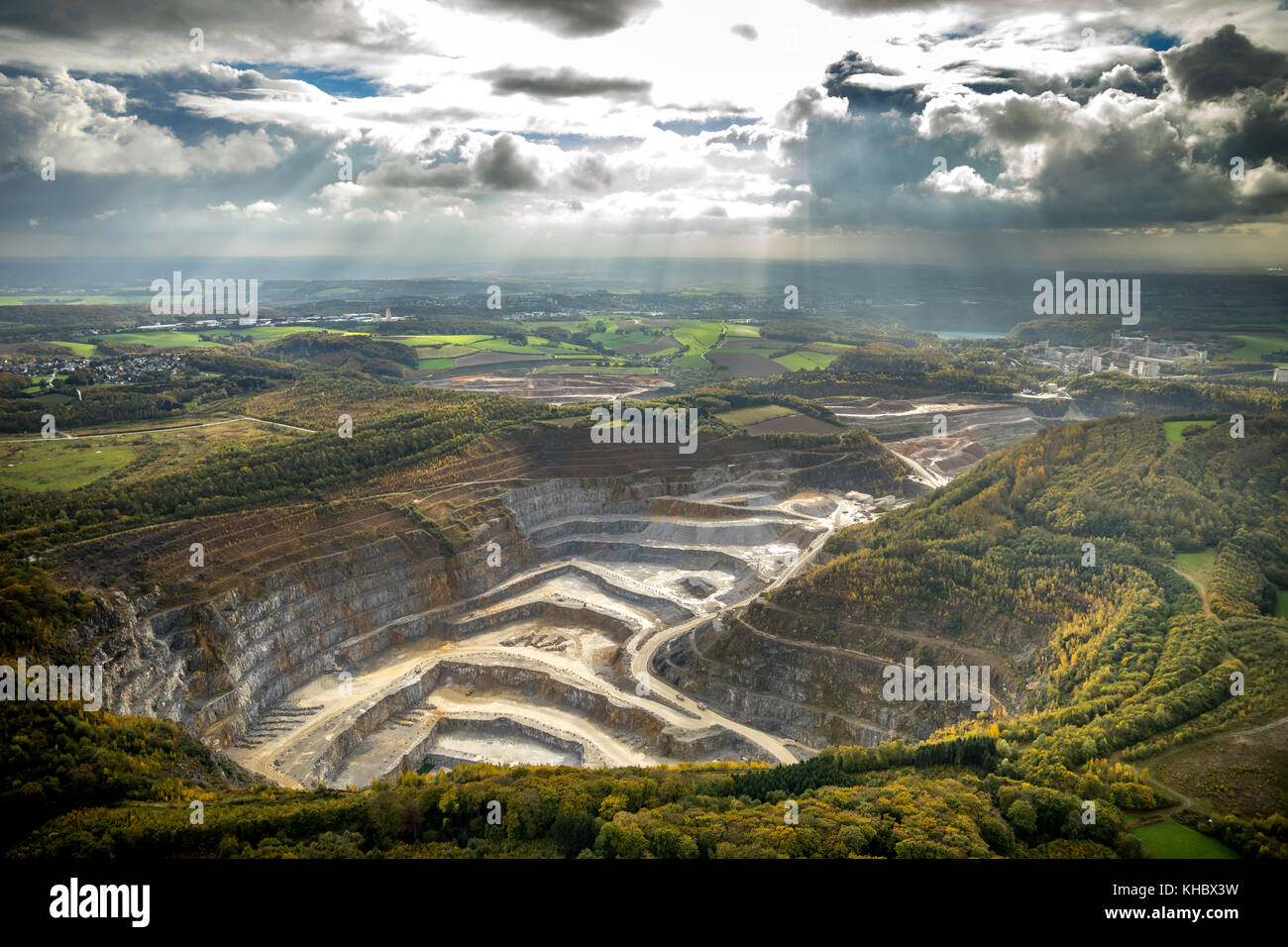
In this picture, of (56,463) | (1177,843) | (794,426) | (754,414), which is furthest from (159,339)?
(1177,843)

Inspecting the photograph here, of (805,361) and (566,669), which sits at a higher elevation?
(805,361)

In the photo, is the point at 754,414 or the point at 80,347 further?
the point at 80,347

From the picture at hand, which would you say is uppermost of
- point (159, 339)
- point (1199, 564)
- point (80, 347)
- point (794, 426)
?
point (159, 339)

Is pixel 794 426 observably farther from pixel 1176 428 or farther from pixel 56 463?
pixel 56 463

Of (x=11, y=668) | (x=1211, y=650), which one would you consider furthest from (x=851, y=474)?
(x=11, y=668)

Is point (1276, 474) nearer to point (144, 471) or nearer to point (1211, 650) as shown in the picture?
point (1211, 650)
